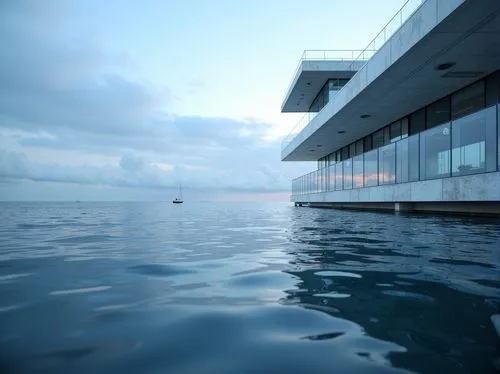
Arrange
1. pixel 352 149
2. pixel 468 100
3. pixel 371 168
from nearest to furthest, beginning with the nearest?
pixel 468 100
pixel 371 168
pixel 352 149

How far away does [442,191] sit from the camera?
13.4m

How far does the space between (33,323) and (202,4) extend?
1713cm

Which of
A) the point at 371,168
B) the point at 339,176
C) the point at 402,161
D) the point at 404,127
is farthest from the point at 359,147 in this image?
the point at 402,161

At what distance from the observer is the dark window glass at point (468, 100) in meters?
13.9

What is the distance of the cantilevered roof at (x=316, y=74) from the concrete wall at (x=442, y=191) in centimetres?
873

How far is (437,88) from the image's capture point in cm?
1480

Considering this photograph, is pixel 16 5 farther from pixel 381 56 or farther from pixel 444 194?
pixel 444 194

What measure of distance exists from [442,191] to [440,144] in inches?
67.2

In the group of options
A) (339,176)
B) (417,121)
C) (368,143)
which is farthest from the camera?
(368,143)

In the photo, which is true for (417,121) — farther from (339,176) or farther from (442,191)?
(339,176)

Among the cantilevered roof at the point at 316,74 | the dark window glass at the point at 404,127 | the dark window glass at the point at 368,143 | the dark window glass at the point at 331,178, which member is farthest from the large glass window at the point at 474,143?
the dark window glass at the point at 331,178

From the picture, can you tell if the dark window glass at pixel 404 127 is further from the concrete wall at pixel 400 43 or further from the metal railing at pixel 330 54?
the metal railing at pixel 330 54

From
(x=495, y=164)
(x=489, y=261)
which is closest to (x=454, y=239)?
(x=489, y=261)

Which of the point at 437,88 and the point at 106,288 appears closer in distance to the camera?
the point at 106,288
